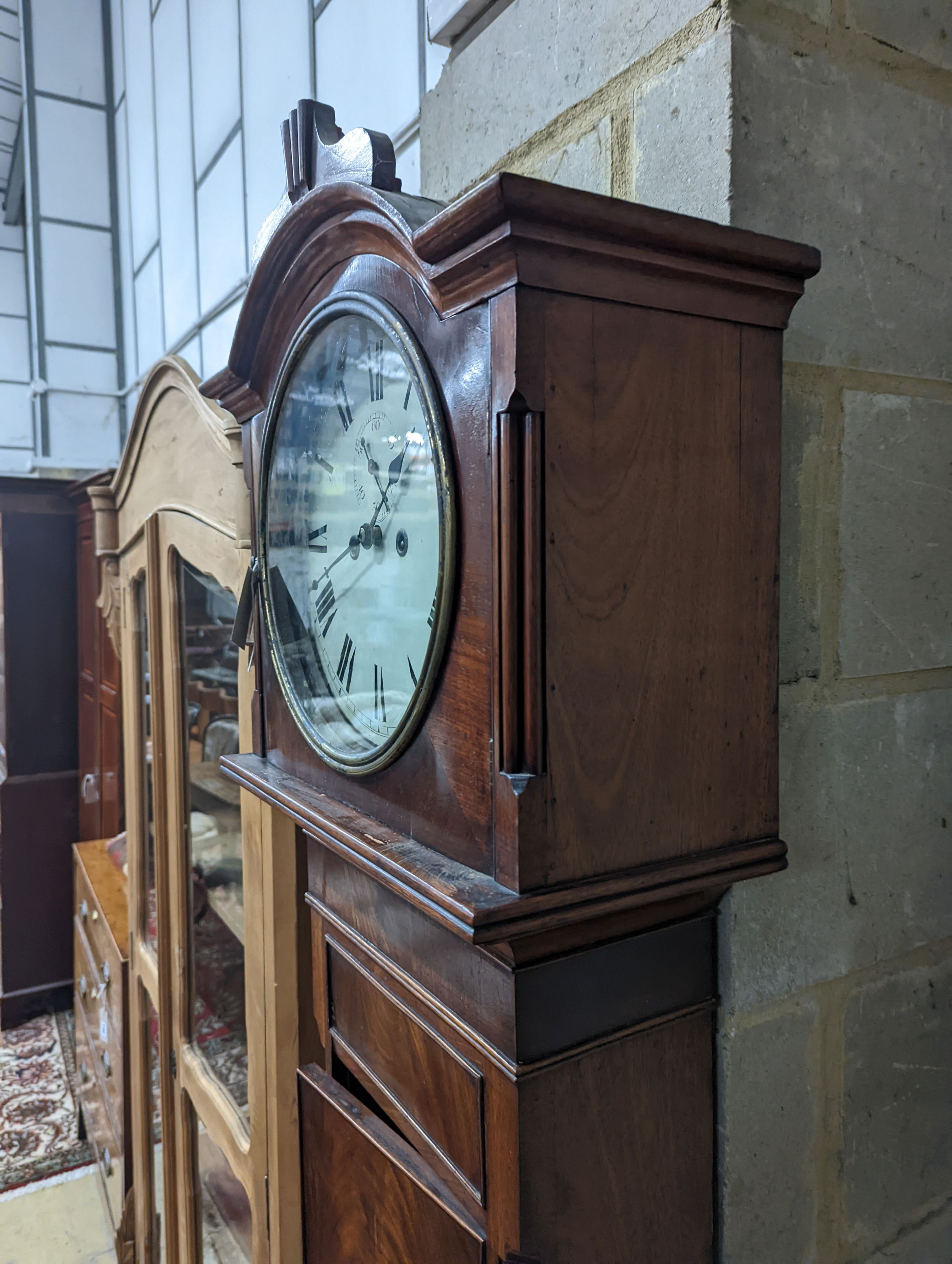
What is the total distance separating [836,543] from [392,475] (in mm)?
349

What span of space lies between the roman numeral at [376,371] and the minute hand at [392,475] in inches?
1.9

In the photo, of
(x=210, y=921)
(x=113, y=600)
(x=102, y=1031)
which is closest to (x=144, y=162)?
(x=113, y=600)

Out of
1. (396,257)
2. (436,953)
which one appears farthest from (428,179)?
(436,953)

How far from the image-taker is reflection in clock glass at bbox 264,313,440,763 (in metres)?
0.59

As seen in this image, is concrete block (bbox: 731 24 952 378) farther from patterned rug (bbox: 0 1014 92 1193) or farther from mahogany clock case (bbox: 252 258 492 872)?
patterned rug (bbox: 0 1014 92 1193)

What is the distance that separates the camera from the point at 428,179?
3.08 ft

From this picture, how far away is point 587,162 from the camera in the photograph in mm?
719

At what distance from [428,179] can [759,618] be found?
A: 63 cm

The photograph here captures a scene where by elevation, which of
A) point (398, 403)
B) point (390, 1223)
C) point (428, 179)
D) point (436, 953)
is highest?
point (428, 179)

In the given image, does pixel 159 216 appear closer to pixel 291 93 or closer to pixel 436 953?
pixel 291 93

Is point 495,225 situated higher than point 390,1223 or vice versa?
point 495,225

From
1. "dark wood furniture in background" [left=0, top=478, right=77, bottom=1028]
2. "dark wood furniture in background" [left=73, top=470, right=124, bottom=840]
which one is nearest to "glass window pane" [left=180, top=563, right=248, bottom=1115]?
"dark wood furniture in background" [left=73, top=470, right=124, bottom=840]

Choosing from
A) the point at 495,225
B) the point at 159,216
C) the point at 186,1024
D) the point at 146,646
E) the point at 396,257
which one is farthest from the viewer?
the point at 159,216

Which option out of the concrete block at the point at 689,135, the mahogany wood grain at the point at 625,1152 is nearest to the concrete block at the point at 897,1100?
the mahogany wood grain at the point at 625,1152
